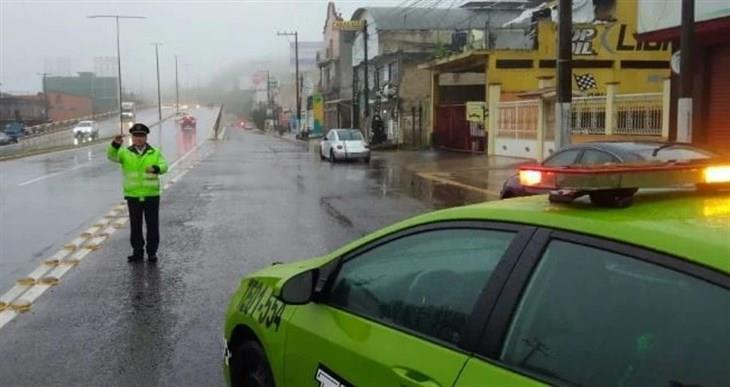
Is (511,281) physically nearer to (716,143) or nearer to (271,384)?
(271,384)

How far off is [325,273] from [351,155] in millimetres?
30087

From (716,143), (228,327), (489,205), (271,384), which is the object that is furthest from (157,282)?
(716,143)

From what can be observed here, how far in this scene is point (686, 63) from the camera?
12.4 meters

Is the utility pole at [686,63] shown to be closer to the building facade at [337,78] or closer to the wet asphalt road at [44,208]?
the wet asphalt road at [44,208]

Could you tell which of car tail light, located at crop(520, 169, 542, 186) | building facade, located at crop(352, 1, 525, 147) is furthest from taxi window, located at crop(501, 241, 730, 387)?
building facade, located at crop(352, 1, 525, 147)

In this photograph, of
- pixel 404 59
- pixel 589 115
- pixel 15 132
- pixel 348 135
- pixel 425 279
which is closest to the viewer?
pixel 425 279

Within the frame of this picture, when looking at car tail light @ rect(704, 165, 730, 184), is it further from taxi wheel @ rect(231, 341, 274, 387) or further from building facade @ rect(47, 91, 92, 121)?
building facade @ rect(47, 91, 92, 121)

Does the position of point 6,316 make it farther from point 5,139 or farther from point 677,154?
point 5,139

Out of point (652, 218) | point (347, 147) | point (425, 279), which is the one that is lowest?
point (347, 147)

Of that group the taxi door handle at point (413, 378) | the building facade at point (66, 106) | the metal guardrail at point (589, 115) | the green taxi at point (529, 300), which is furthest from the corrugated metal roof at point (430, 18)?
the building facade at point (66, 106)

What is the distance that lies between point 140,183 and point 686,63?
7.97 meters

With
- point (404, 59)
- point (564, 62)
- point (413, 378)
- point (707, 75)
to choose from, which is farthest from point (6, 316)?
point (404, 59)

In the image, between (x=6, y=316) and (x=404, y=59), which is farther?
(x=404, y=59)

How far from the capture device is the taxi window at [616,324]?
210 centimetres
